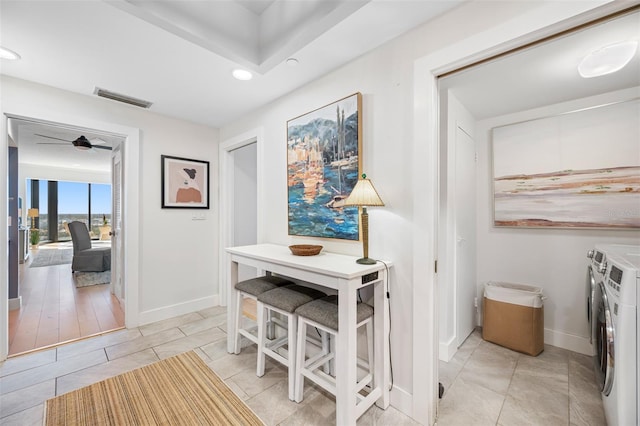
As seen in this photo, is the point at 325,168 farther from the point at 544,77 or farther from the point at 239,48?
the point at 544,77

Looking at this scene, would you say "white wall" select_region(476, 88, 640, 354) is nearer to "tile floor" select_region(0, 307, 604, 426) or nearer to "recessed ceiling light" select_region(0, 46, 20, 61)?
"tile floor" select_region(0, 307, 604, 426)

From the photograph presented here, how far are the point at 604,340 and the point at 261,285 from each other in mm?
2125

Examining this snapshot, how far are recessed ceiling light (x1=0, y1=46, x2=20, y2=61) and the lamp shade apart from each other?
261 centimetres

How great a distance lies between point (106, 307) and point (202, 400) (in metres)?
2.57

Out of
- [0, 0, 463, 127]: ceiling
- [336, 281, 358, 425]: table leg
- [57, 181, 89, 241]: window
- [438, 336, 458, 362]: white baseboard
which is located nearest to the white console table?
[336, 281, 358, 425]: table leg

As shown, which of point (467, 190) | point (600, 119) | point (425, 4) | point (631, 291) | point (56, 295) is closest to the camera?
point (631, 291)

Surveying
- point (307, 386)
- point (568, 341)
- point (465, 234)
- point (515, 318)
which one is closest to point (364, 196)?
point (307, 386)

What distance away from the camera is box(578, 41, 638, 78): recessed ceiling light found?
63.4 inches

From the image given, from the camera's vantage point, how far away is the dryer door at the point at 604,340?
1.26m

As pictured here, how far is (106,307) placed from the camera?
3371 mm

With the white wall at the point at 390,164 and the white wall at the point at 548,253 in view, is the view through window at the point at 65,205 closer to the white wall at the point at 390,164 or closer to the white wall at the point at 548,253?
the white wall at the point at 390,164

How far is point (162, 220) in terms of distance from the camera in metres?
3.05

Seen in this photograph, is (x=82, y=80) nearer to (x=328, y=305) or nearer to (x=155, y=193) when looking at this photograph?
(x=155, y=193)

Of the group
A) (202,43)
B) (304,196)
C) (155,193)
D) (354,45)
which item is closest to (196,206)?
(155,193)
